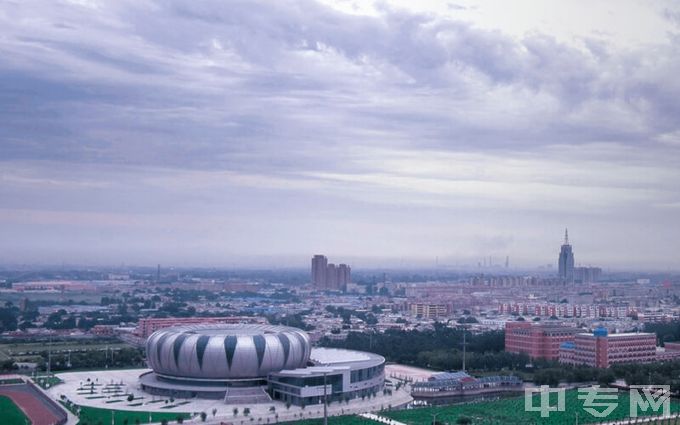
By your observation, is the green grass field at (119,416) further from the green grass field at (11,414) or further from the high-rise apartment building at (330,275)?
the high-rise apartment building at (330,275)

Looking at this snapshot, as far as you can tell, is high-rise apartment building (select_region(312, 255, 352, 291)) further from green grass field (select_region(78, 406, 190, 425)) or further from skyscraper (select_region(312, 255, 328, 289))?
green grass field (select_region(78, 406, 190, 425))

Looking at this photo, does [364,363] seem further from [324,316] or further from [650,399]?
[324,316]

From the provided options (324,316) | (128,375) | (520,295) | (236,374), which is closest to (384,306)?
(324,316)

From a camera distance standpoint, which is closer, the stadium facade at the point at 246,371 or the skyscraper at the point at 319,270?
the stadium facade at the point at 246,371

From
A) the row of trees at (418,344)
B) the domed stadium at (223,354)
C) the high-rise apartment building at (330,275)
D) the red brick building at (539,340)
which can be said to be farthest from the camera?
the high-rise apartment building at (330,275)

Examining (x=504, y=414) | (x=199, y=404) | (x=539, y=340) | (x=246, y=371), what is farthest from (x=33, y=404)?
(x=539, y=340)

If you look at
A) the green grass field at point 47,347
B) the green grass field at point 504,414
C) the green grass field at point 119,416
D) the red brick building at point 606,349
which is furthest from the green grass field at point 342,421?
the green grass field at point 47,347

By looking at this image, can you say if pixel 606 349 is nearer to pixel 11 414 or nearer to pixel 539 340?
pixel 539 340
